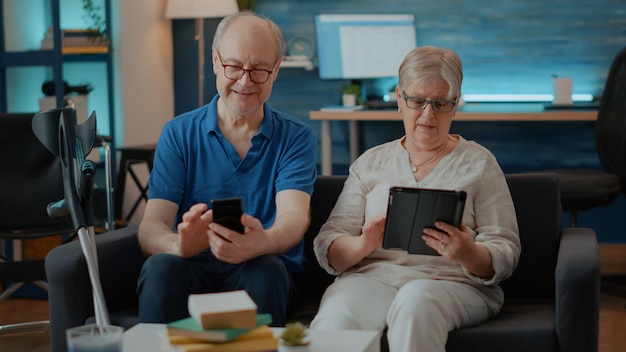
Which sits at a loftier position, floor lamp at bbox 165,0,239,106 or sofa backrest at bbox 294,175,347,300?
floor lamp at bbox 165,0,239,106

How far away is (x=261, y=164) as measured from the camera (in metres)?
2.52

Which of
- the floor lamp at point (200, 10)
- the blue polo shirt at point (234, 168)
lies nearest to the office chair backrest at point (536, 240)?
the blue polo shirt at point (234, 168)

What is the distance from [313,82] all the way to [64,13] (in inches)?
60.3

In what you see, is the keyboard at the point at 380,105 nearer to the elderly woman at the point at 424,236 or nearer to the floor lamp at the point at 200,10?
the floor lamp at the point at 200,10

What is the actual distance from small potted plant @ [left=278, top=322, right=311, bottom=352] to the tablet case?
23.2 inches

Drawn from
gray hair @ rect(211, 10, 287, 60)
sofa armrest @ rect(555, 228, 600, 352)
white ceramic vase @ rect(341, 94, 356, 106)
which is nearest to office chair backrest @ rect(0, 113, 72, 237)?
gray hair @ rect(211, 10, 287, 60)

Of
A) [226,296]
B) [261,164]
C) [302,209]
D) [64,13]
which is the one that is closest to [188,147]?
[261,164]

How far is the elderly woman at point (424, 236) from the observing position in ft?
7.28

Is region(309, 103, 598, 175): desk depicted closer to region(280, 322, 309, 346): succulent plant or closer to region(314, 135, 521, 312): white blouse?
region(314, 135, 521, 312): white blouse

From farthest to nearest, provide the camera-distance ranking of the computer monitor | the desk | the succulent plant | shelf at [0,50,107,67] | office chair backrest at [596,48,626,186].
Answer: the computer monitor → the desk → shelf at [0,50,107,67] → office chair backrest at [596,48,626,186] → the succulent plant

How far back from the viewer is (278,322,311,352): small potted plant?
5.59ft

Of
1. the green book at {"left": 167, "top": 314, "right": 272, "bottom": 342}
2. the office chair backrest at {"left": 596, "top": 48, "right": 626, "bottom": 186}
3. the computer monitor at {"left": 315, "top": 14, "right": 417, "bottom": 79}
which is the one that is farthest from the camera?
the computer monitor at {"left": 315, "top": 14, "right": 417, "bottom": 79}

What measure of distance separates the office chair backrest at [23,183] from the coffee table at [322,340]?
70.1 inches

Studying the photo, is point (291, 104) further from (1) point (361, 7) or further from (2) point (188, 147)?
(2) point (188, 147)
